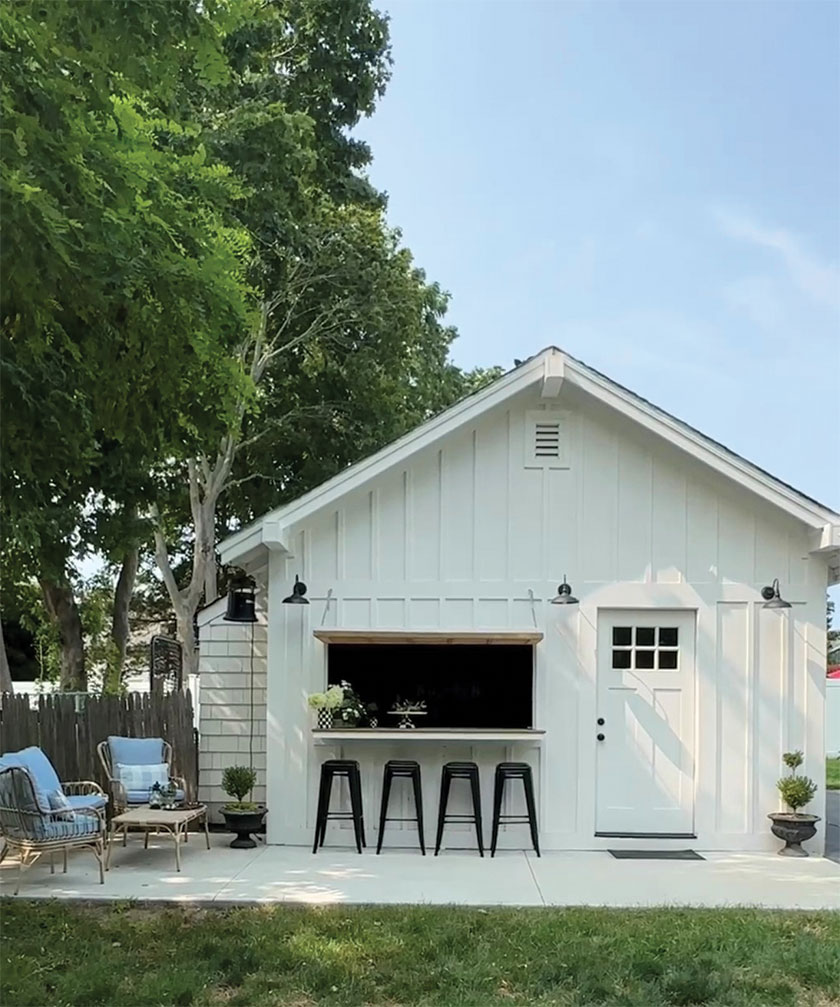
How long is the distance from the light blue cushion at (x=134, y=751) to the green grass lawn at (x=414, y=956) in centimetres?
244

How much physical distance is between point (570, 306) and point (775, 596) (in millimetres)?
9192

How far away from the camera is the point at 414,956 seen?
513cm

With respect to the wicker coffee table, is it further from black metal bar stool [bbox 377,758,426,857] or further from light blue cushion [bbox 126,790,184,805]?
black metal bar stool [bbox 377,758,426,857]

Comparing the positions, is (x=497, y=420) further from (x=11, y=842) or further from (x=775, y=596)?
(x=11, y=842)

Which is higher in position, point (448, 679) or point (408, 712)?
point (448, 679)

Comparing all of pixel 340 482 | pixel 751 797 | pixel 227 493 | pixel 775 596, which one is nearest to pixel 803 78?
pixel 775 596

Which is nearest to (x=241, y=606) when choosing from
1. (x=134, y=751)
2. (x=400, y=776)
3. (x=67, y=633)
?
(x=134, y=751)

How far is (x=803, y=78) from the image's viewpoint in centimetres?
758

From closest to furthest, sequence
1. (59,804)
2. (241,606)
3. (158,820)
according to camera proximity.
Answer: (59,804) → (158,820) → (241,606)

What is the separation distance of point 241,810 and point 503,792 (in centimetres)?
217

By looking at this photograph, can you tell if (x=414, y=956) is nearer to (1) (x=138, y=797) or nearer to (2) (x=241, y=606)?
(1) (x=138, y=797)

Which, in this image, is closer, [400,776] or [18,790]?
[18,790]

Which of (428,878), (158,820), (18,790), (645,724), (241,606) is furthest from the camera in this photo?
(241,606)

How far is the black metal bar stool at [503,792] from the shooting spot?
8.10 metres
